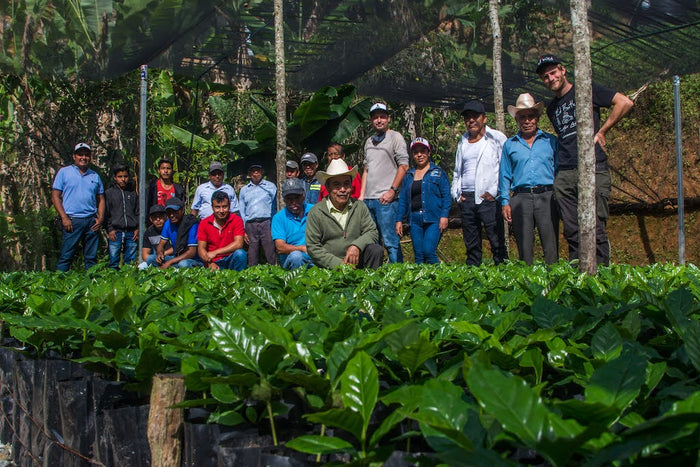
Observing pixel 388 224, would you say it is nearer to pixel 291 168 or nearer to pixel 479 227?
pixel 479 227

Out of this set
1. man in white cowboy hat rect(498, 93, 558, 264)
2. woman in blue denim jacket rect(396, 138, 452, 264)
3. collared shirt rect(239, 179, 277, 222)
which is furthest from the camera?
collared shirt rect(239, 179, 277, 222)

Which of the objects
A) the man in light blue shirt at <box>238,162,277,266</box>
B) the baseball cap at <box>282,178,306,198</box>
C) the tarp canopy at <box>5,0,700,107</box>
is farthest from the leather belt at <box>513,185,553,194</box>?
the man in light blue shirt at <box>238,162,277,266</box>

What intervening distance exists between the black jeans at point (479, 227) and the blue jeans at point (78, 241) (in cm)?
523

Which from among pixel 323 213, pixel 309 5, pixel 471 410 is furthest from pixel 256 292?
pixel 309 5

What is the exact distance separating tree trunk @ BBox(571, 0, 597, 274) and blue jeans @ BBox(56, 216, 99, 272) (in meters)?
6.73

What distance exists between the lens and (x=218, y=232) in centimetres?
884

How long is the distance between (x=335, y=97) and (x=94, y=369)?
11.6m

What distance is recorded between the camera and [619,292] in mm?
2859

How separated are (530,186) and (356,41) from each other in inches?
141

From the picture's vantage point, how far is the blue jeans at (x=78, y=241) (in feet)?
31.1

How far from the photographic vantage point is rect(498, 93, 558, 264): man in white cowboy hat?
6625 mm

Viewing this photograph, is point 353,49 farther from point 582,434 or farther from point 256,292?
point 582,434

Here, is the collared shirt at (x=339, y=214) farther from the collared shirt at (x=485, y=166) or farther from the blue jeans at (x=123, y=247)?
the blue jeans at (x=123, y=247)

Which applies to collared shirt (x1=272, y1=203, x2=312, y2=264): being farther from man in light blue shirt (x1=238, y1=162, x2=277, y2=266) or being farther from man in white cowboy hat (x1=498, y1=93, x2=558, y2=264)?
man in white cowboy hat (x1=498, y1=93, x2=558, y2=264)
